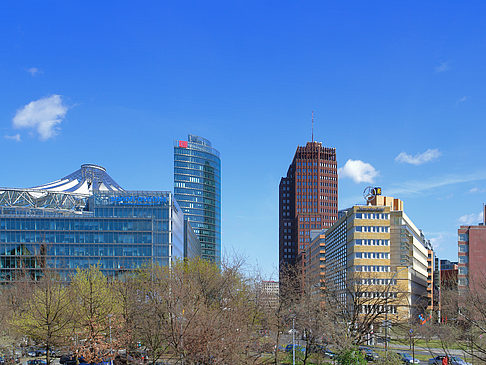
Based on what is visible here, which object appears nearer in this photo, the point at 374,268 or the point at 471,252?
the point at 374,268

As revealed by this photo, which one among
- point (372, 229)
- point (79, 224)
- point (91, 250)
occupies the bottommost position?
point (91, 250)

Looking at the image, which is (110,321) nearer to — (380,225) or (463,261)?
(380,225)

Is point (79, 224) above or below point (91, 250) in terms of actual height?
above

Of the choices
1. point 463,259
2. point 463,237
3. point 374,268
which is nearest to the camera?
point 374,268

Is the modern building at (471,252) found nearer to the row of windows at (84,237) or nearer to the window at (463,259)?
the window at (463,259)

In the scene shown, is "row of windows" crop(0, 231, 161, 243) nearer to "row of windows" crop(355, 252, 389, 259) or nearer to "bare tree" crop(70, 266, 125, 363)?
"row of windows" crop(355, 252, 389, 259)

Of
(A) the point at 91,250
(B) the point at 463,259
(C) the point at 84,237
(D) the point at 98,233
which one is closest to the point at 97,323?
(A) the point at 91,250

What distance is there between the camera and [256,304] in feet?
176

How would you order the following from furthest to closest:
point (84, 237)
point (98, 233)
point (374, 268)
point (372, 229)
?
1. point (98, 233)
2. point (84, 237)
3. point (372, 229)
4. point (374, 268)

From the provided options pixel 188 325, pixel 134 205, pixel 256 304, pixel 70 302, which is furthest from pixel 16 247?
pixel 188 325

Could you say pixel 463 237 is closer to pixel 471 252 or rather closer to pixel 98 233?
pixel 471 252

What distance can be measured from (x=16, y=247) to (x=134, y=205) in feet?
99.7

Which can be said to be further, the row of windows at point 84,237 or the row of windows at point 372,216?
the row of windows at point 84,237

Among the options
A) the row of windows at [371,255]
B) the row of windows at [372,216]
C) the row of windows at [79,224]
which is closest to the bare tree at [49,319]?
the row of windows at [371,255]
